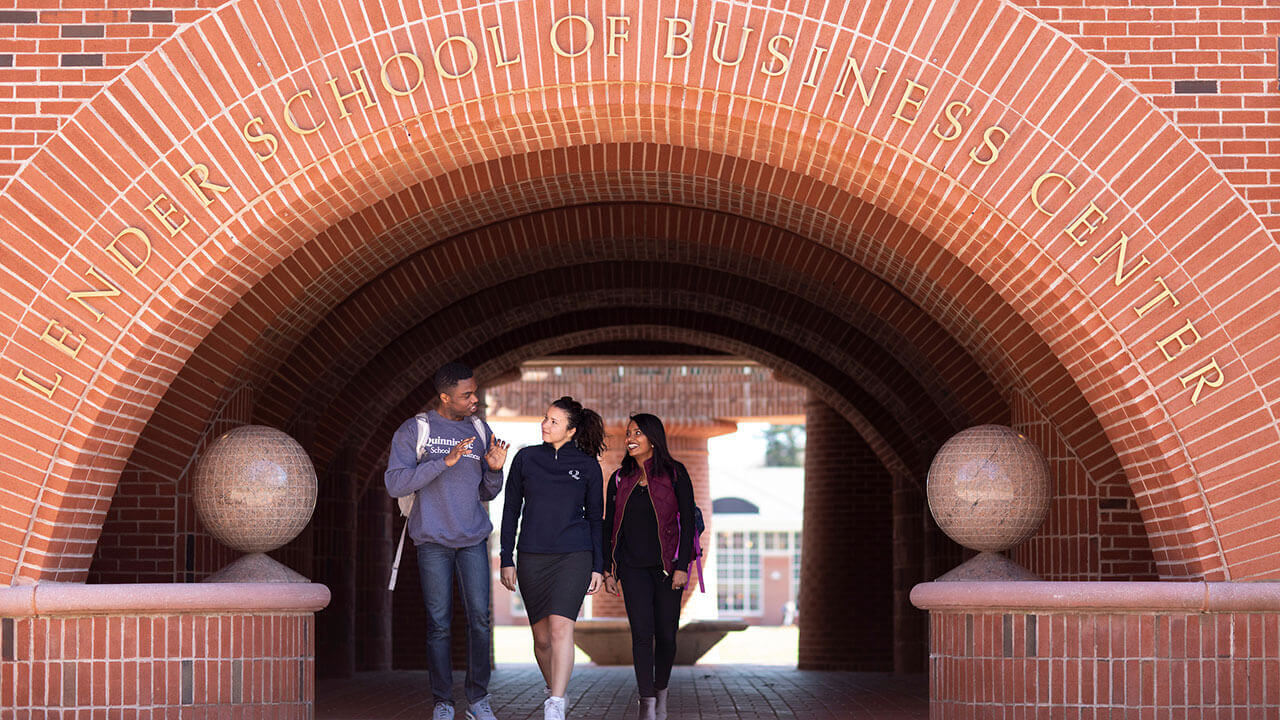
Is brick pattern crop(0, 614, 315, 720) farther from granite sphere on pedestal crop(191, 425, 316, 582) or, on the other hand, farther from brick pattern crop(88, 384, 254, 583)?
brick pattern crop(88, 384, 254, 583)

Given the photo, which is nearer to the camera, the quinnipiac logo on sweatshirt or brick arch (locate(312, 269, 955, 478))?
the quinnipiac logo on sweatshirt

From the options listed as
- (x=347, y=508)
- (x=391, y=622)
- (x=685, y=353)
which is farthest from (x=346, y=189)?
(x=685, y=353)

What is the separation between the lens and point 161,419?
848 cm

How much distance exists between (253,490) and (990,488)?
3.70 metres

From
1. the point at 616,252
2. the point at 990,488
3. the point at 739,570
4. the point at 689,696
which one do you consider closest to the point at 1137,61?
the point at 990,488

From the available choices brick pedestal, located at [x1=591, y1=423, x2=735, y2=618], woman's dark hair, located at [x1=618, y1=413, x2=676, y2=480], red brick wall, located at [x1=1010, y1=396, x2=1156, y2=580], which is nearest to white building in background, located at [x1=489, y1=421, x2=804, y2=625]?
brick pedestal, located at [x1=591, y1=423, x2=735, y2=618]

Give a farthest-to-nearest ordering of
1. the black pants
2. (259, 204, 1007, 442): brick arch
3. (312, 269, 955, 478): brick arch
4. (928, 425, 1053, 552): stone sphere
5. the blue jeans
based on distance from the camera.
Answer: (312, 269, 955, 478): brick arch, (259, 204, 1007, 442): brick arch, the black pants, (928, 425, 1053, 552): stone sphere, the blue jeans

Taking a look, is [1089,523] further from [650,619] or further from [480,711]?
[480,711]

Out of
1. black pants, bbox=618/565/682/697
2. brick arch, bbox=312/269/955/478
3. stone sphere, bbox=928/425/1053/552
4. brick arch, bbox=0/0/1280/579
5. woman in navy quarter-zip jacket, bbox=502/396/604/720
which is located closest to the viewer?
brick arch, bbox=0/0/1280/579

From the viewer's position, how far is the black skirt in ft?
24.1

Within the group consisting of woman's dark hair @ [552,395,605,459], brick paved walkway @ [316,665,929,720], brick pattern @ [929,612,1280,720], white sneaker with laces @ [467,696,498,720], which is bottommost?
brick paved walkway @ [316,665,929,720]

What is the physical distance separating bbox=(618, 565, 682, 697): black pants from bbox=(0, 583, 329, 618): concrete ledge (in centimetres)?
199

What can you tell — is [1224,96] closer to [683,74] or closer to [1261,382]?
[1261,382]

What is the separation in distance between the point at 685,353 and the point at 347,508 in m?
5.37
